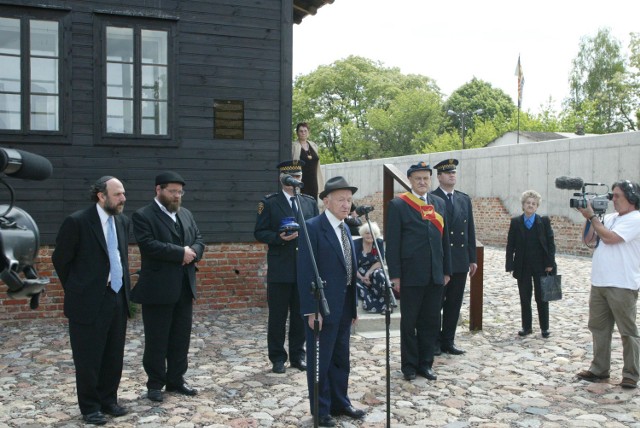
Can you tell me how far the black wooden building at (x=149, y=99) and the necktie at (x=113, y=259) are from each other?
4.20 metres

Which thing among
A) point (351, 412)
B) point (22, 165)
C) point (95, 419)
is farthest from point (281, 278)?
point (22, 165)

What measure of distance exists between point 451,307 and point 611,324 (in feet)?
5.80

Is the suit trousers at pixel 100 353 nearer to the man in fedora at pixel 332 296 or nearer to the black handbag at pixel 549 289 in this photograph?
the man in fedora at pixel 332 296

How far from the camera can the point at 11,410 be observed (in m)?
5.40

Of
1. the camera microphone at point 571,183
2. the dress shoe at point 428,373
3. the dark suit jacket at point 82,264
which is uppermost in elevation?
the camera microphone at point 571,183

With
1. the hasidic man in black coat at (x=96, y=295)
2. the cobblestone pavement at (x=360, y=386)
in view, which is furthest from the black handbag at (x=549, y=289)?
the hasidic man in black coat at (x=96, y=295)

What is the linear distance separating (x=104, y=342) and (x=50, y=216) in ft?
14.9

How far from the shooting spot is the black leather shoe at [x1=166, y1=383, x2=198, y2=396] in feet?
19.1

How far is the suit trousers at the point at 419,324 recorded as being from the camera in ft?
21.0

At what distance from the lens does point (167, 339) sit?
19.0ft

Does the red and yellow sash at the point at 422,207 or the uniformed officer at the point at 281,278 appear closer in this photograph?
the red and yellow sash at the point at 422,207

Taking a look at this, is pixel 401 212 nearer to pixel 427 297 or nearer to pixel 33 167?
pixel 427 297

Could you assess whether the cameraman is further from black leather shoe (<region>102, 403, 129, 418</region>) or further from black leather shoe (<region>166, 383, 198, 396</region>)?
black leather shoe (<region>102, 403, 129, 418</region>)

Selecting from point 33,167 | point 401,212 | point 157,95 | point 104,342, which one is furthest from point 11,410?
point 157,95
